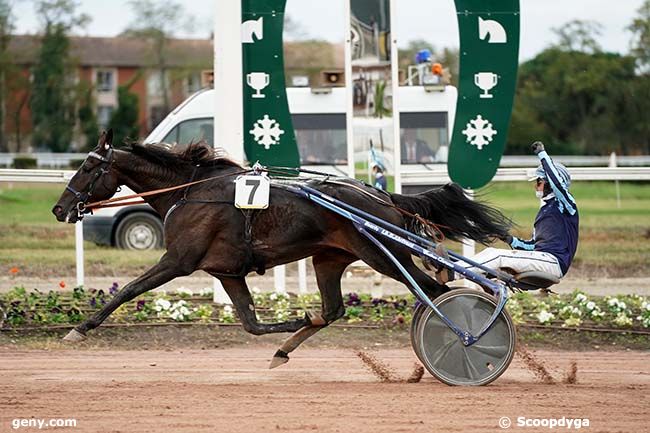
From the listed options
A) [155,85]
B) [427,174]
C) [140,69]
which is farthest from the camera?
[140,69]

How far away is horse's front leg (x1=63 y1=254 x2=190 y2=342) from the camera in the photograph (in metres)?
8.36

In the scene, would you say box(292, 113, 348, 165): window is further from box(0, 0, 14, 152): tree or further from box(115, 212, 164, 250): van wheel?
box(0, 0, 14, 152): tree

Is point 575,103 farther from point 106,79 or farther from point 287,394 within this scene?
point 287,394

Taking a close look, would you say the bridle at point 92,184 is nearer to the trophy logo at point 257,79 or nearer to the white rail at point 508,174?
the white rail at point 508,174

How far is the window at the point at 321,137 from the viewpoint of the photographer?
16219mm

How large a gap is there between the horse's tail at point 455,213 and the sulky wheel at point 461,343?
2.47 ft

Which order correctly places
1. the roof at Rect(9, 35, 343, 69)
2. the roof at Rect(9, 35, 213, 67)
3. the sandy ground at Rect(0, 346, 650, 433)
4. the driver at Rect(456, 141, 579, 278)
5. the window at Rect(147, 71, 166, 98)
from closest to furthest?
1. the sandy ground at Rect(0, 346, 650, 433)
2. the driver at Rect(456, 141, 579, 278)
3. the roof at Rect(9, 35, 343, 69)
4. the roof at Rect(9, 35, 213, 67)
5. the window at Rect(147, 71, 166, 98)

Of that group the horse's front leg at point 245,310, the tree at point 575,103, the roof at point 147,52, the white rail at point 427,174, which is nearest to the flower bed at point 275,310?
the white rail at point 427,174

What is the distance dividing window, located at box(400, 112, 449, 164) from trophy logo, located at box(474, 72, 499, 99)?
191 inches

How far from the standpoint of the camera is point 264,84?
452 inches

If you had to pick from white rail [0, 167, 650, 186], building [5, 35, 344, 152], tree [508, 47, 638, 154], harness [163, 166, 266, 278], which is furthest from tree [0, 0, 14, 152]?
harness [163, 166, 266, 278]

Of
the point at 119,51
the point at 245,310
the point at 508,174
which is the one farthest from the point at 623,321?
the point at 119,51

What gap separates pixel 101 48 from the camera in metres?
54.6

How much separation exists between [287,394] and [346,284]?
21.1 feet
